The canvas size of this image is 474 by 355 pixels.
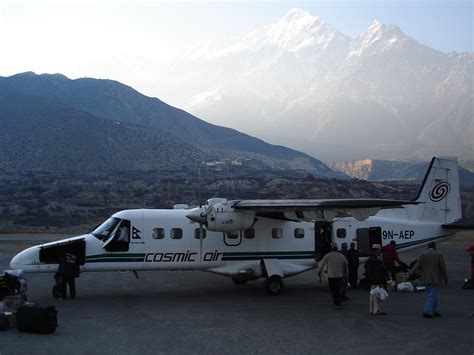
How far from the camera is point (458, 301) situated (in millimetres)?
16906

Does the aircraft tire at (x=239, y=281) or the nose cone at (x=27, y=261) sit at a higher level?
the nose cone at (x=27, y=261)

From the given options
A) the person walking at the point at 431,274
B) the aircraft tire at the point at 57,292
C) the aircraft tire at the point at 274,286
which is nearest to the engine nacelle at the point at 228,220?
the aircraft tire at the point at 274,286

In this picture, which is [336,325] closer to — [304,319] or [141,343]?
[304,319]

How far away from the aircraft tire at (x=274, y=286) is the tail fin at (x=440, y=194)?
21.0 feet

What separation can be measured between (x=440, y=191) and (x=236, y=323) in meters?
11.1

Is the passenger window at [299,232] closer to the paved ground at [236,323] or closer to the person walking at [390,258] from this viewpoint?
the paved ground at [236,323]

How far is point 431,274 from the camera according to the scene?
14055 millimetres

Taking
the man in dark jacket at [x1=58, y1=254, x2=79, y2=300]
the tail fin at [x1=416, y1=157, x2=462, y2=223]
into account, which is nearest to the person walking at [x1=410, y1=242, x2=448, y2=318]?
the tail fin at [x1=416, y1=157, x2=462, y2=223]

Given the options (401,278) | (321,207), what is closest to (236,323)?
(321,207)

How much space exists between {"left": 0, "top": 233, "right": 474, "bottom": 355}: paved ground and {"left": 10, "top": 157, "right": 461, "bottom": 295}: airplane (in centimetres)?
91

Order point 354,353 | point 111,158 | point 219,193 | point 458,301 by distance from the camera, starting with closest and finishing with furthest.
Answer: point 354,353
point 458,301
point 219,193
point 111,158

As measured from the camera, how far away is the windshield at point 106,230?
1822 cm

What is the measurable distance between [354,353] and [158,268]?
863cm

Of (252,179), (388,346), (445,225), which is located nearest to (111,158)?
(252,179)
